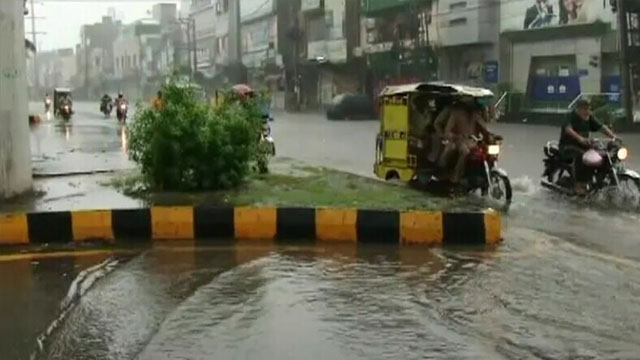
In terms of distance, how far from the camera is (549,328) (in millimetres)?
5336

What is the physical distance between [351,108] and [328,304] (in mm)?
41377

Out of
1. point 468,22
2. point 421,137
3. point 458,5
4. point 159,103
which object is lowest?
point 421,137

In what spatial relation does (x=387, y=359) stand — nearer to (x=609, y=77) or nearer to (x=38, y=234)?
(x=38, y=234)

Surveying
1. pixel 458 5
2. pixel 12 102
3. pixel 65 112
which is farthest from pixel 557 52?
pixel 12 102

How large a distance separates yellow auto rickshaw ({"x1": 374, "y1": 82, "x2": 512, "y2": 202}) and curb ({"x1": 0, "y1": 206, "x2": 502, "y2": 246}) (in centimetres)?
343

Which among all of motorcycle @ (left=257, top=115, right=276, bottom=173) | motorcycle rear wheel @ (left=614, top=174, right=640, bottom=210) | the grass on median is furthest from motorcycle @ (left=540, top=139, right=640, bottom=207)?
motorcycle @ (left=257, top=115, right=276, bottom=173)

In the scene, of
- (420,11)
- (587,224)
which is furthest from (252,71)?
(587,224)

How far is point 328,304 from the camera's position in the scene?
601 cm

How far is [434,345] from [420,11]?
44.9m

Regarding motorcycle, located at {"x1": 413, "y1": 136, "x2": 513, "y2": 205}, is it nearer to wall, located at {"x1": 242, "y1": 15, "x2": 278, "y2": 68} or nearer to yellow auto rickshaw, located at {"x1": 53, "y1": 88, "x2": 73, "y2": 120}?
yellow auto rickshaw, located at {"x1": 53, "y1": 88, "x2": 73, "y2": 120}

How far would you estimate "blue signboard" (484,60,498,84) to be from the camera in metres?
42.2

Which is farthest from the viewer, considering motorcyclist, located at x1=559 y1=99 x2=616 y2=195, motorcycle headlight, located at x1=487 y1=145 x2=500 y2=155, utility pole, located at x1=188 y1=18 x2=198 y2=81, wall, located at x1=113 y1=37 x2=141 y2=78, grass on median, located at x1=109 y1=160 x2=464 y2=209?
wall, located at x1=113 y1=37 x2=141 y2=78

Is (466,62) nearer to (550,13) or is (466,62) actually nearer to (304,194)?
(550,13)

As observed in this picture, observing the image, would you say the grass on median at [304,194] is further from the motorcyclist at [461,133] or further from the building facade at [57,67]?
the building facade at [57,67]
